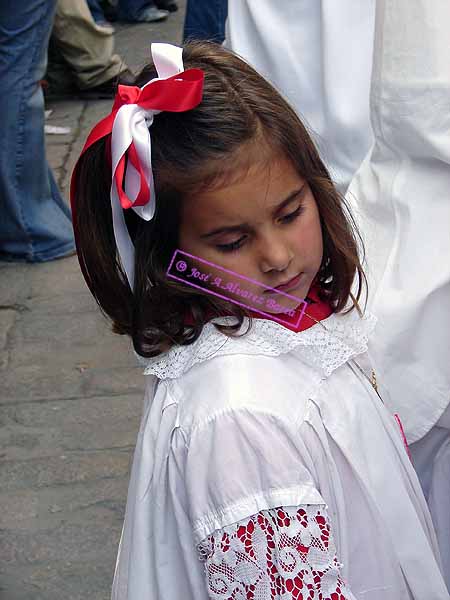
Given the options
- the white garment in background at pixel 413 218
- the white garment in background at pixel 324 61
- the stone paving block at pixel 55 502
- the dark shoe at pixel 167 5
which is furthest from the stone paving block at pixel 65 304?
the dark shoe at pixel 167 5

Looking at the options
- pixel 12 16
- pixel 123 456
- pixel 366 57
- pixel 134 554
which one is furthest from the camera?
pixel 12 16

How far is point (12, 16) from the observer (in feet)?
13.8

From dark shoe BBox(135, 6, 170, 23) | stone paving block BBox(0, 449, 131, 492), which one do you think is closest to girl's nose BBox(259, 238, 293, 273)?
stone paving block BBox(0, 449, 131, 492)

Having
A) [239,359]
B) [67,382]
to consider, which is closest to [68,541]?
[67,382]

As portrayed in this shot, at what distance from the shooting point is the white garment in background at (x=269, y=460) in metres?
1.50

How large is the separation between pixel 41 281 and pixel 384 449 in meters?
3.00

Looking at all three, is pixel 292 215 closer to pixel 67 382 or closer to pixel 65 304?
pixel 67 382

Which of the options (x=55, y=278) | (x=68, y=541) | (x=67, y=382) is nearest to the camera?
(x=68, y=541)

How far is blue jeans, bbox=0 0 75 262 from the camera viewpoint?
4.24 m

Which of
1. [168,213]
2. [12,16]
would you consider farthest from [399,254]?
[12,16]

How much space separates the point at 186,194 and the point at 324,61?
0.96m

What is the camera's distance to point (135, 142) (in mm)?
1500

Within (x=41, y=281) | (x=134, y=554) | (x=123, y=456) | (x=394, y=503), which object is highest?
(x=394, y=503)

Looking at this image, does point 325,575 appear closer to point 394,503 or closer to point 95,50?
point 394,503
